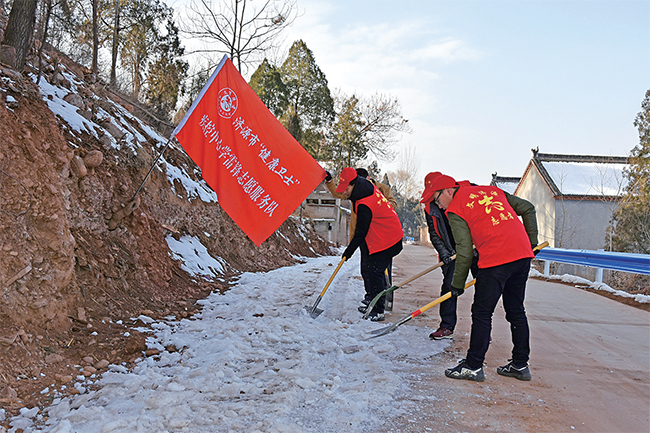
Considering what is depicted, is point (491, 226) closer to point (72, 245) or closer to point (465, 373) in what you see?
point (465, 373)

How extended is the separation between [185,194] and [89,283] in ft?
13.9

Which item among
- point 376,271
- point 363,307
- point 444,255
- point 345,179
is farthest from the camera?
point 363,307

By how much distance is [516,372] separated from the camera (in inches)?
145

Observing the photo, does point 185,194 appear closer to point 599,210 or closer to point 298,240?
point 298,240

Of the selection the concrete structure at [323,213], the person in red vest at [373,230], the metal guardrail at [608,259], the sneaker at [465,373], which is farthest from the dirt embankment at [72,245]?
the concrete structure at [323,213]

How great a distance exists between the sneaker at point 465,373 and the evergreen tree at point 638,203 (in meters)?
18.4

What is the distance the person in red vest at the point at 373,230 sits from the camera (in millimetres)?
5746

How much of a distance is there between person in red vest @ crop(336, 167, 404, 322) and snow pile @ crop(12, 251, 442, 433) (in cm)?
59

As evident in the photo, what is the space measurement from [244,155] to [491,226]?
339 centimetres

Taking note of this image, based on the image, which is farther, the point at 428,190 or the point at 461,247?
the point at 428,190

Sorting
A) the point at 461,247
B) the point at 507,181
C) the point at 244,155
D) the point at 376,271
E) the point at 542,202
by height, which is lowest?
the point at 376,271

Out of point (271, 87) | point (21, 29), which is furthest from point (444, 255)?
point (271, 87)

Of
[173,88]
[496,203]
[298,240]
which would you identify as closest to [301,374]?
[496,203]

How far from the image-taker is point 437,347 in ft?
14.8
